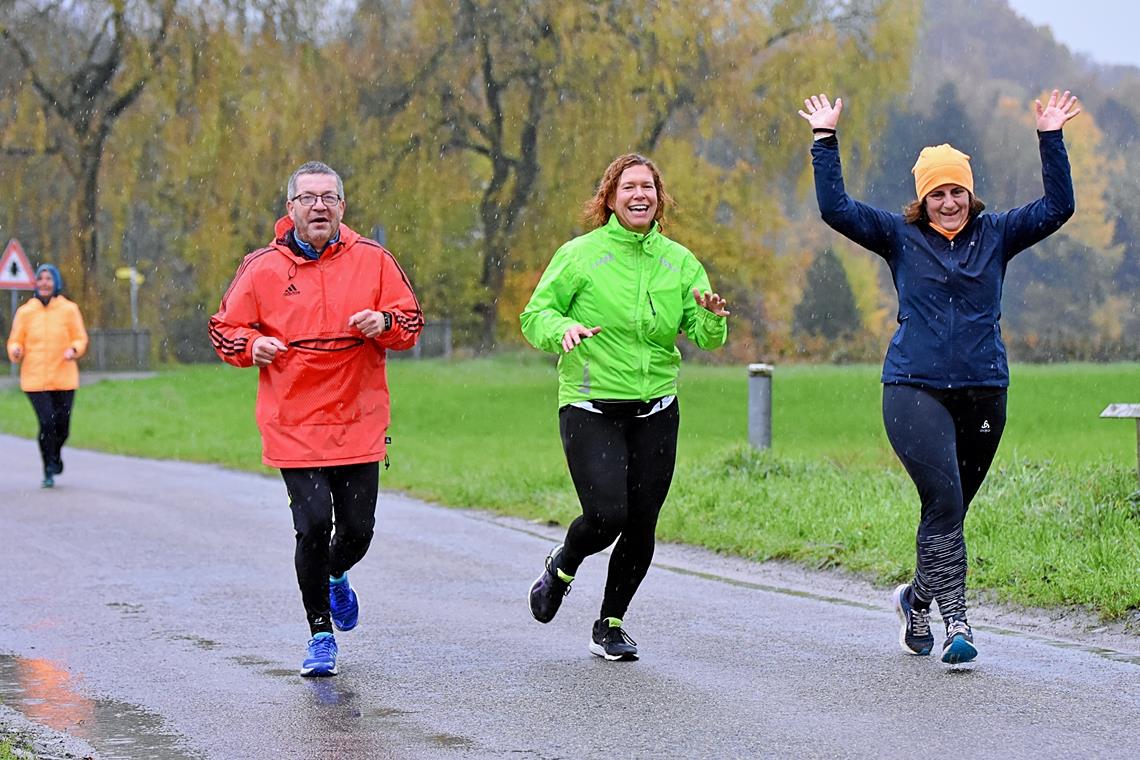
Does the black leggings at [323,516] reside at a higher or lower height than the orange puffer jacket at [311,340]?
lower

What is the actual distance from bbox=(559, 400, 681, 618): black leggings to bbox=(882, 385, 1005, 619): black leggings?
86cm

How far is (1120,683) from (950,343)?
1335 mm

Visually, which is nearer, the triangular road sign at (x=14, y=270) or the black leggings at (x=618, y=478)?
the black leggings at (x=618, y=478)

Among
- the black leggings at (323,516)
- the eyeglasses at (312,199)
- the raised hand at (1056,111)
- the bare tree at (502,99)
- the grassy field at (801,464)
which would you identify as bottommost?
the grassy field at (801,464)

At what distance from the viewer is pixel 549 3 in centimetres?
2847

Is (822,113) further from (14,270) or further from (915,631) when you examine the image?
(14,270)

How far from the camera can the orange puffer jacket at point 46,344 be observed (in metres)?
15.7

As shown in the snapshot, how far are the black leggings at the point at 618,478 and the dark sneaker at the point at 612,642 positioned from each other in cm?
5

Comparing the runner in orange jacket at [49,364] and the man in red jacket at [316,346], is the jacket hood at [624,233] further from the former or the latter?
the runner in orange jacket at [49,364]

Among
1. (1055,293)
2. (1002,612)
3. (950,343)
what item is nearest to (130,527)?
(1002,612)

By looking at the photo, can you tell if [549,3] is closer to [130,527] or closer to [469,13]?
[469,13]

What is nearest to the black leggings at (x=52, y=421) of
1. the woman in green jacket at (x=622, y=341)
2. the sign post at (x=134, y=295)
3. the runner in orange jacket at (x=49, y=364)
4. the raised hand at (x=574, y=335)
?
the runner in orange jacket at (x=49, y=364)

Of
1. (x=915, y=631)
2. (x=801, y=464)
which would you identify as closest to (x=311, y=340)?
(x=915, y=631)

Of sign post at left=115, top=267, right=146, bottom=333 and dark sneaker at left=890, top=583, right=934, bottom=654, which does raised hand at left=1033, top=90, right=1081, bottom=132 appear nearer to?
dark sneaker at left=890, top=583, right=934, bottom=654
